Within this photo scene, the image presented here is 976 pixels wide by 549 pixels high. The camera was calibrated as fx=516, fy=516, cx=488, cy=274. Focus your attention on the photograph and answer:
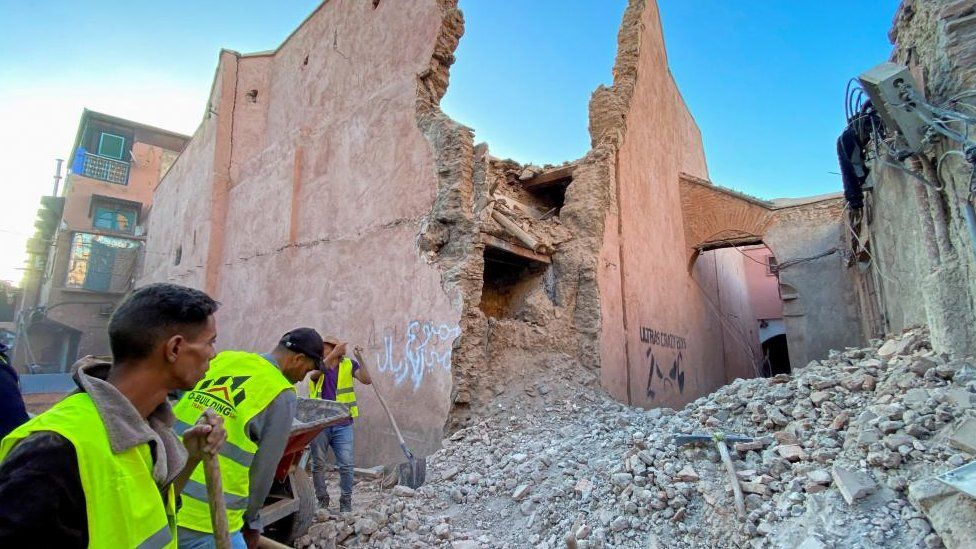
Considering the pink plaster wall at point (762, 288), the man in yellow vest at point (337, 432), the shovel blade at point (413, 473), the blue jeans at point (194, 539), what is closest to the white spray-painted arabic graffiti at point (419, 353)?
the man in yellow vest at point (337, 432)

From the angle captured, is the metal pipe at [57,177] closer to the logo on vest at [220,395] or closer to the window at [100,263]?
the window at [100,263]

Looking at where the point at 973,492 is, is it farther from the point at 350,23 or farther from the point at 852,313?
the point at 852,313

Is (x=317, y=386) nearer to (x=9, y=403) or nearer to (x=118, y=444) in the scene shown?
(x=9, y=403)

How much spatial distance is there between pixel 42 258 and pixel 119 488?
28291 mm

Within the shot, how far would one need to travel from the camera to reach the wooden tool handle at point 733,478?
3251 millimetres

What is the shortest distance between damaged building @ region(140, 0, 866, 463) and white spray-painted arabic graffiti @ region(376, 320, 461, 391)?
0.02m

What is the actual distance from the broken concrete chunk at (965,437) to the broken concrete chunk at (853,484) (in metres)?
0.47

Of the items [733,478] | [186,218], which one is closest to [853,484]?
[733,478]

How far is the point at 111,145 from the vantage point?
2216 cm

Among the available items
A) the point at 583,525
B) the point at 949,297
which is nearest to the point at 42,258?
the point at 583,525

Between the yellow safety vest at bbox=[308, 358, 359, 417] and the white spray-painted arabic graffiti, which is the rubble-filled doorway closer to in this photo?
the white spray-painted arabic graffiti

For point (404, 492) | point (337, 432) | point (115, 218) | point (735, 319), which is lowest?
point (404, 492)

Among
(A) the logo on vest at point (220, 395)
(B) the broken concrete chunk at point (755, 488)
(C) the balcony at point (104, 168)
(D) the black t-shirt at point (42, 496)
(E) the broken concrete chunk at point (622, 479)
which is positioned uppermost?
(C) the balcony at point (104, 168)

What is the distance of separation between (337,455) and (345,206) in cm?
459
